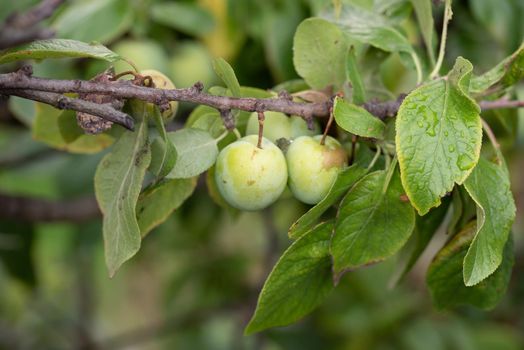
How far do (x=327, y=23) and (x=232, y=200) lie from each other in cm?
23

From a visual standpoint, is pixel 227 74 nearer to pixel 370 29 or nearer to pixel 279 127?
pixel 279 127

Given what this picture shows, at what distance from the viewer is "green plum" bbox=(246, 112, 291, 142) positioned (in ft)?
2.69

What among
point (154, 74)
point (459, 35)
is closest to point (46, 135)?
point (154, 74)

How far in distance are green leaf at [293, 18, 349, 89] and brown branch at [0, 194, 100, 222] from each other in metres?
0.67

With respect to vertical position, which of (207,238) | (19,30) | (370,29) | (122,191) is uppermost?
(19,30)

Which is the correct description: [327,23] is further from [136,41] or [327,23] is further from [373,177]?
[136,41]

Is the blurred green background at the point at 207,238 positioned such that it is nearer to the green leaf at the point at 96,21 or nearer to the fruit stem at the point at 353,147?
the green leaf at the point at 96,21

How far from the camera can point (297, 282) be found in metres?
0.81

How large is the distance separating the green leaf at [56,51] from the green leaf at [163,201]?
0.17m

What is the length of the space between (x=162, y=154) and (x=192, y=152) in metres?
0.03

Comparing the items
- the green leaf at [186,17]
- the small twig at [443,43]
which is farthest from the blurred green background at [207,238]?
the small twig at [443,43]

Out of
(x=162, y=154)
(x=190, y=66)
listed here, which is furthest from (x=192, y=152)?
(x=190, y=66)

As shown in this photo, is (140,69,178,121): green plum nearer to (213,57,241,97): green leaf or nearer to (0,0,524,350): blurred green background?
(213,57,241,97): green leaf

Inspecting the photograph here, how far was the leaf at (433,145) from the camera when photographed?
2.28ft
